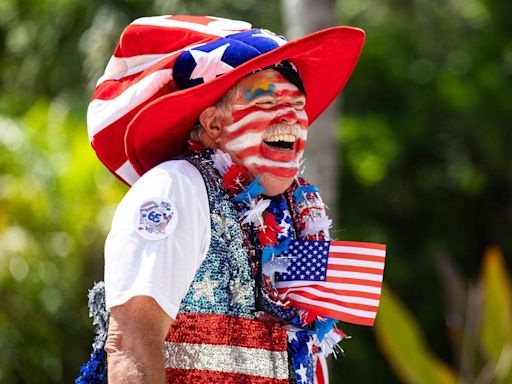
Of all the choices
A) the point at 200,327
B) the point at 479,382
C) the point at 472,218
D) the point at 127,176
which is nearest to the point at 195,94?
the point at 127,176

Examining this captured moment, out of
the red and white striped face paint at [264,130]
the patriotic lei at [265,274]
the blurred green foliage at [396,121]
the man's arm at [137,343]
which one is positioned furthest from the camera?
the blurred green foliage at [396,121]

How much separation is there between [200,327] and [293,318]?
0.93 ft

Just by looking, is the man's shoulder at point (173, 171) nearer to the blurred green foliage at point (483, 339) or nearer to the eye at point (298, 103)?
the eye at point (298, 103)

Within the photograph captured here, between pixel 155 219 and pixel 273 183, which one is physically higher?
pixel 273 183

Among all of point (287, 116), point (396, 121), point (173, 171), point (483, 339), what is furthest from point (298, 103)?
point (396, 121)

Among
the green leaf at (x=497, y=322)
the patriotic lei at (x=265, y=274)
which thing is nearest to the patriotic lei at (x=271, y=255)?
the patriotic lei at (x=265, y=274)

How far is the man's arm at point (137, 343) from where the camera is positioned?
2.30 meters

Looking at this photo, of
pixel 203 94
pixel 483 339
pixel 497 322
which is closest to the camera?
pixel 203 94

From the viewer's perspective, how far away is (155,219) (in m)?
2.40

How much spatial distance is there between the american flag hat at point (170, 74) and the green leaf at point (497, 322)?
466cm

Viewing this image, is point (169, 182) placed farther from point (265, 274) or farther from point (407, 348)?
point (407, 348)

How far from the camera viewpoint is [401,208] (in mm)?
11242

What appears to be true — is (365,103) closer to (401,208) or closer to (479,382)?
(401,208)

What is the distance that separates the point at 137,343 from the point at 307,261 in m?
0.63
